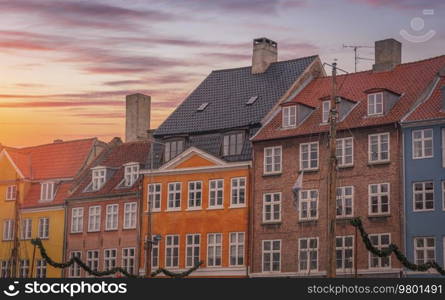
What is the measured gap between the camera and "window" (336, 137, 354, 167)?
194 ft

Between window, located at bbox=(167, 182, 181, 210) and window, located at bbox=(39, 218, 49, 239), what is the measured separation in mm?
12288

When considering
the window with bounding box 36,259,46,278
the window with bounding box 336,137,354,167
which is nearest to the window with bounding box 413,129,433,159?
the window with bounding box 336,137,354,167

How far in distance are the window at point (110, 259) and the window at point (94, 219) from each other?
2.14 meters

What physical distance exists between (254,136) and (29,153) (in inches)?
1015

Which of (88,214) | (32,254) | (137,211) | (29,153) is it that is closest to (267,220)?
(137,211)

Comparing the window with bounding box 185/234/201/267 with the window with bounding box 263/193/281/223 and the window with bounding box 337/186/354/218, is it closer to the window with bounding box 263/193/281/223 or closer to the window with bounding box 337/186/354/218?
the window with bounding box 263/193/281/223

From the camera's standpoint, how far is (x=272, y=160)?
62.4m

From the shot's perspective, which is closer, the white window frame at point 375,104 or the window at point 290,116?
the white window frame at point 375,104

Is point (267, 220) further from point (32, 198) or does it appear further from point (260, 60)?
point (32, 198)

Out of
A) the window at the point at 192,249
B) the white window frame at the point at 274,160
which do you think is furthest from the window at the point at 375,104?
the window at the point at 192,249

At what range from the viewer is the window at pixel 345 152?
5916cm

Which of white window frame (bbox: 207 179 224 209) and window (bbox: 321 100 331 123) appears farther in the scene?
white window frame (bbox: 207 179 224 209)

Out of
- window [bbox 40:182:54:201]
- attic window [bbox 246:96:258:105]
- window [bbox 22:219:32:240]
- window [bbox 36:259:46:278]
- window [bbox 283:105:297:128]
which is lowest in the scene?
window [bbox 36:259:46:278]

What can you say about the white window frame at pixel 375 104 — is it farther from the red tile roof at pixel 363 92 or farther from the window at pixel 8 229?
the window at pixel 8 229
